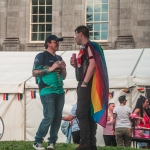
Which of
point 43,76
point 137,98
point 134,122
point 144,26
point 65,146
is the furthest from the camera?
point 144,26

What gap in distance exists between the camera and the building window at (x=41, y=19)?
27375mm

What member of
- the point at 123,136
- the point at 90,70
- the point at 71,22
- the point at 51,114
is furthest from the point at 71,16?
the point at 90,70

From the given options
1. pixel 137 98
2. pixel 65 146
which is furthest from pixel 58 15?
pixel 65 146

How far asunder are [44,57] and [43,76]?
32 cm

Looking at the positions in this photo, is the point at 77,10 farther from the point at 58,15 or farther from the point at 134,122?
the point at 134,122

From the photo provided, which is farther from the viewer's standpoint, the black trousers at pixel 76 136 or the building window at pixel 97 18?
the building window at pixel 97 18

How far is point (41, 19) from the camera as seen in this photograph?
2744 centimetres

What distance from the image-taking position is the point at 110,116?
1568 cm

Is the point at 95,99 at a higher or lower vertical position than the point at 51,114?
higher

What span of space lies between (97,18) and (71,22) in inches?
49.9

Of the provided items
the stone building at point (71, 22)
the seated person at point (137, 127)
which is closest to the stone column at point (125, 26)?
the stone building at point (71, 22)

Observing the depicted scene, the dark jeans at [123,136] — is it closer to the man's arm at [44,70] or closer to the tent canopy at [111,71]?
the tent canopy at [111,71]

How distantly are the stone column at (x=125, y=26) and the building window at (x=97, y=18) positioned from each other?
31.2 inches

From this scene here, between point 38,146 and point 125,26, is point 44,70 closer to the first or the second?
point 38,146
